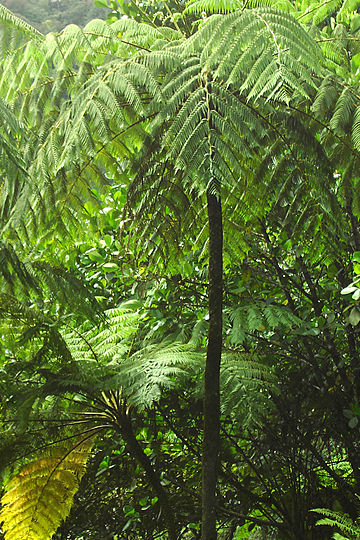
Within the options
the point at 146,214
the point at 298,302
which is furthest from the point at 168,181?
the point at 298,302

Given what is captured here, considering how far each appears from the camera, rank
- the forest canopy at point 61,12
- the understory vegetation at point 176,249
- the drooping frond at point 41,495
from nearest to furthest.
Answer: the understory vegetation at point 176,249 < the drooping frond at point 41,495 < the forest canopy at point 61,12

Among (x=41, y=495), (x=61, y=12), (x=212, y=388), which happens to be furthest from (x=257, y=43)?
(x=61, y=12)

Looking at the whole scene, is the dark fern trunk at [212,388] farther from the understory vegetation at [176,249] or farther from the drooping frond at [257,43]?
the drooping frond at [257,43]

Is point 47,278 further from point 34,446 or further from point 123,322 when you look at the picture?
point 34,446

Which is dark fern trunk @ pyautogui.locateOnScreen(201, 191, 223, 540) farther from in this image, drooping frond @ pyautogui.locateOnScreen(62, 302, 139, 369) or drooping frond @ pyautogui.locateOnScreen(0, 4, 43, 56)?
drooping frond @ pyautogui.locateOnScreen(0, 4, 43, 56)

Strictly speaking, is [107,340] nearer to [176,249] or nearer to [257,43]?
[176,249]

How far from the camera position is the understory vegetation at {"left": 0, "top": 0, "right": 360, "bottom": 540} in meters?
1.53

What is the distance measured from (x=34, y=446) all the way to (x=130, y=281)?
1074 millimetres

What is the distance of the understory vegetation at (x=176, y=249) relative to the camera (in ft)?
5.02

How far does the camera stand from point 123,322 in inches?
90.7

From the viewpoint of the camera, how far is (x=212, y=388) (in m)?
1.60

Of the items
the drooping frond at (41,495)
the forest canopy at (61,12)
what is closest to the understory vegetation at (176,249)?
the drooping frond at (41,495)

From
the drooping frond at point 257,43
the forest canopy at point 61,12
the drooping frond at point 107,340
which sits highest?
the forest canopy at point 61,12

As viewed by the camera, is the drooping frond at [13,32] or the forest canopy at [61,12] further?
the forest canopy at [61,12]
